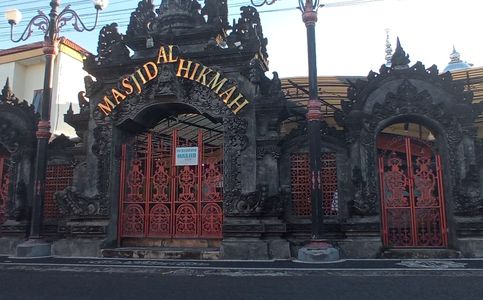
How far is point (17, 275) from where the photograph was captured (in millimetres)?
8281

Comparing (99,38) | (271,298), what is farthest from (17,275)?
(99,38)

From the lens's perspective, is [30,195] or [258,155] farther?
[30,195]

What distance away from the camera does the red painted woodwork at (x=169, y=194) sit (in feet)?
36.4

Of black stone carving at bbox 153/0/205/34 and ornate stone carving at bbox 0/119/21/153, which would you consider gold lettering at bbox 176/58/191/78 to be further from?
ornate stone carving at bbox 0/119/21/153

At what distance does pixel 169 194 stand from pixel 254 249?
114 inches

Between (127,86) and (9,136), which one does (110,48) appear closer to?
(127,86)

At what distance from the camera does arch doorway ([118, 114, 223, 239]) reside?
36.4 feet

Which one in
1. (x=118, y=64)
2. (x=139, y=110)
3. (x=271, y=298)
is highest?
(x=118, y=64)

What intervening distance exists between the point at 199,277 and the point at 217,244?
10.9 feet

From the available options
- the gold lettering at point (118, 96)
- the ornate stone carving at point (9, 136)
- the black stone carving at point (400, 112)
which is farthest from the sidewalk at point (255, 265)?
the gold lettering at point (118, 96)

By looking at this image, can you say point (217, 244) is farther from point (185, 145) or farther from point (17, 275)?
point (17, 275)

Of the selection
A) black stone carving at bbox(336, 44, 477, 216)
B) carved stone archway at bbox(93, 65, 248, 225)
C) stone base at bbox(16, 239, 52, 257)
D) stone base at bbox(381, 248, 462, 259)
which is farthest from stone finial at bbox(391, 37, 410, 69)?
stone base at bbox(16, 239, 52, 257)

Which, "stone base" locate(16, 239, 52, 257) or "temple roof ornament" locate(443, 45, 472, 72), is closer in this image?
"stone base" locate(16, 239, 52, 257)

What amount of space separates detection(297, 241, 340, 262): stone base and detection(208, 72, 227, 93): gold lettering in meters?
4.43
